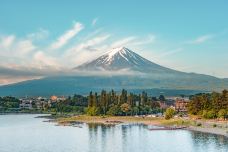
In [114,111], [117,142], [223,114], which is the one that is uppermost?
[114,111]

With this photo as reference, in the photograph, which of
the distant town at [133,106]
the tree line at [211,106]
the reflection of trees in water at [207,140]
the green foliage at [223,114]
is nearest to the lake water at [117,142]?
the reflection of trees in water at [207,140]

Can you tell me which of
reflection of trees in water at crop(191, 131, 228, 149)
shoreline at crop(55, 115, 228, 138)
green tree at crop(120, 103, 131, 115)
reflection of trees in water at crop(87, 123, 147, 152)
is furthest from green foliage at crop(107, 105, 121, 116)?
reflection of trees in water at crop(191, 131, 228, 149)

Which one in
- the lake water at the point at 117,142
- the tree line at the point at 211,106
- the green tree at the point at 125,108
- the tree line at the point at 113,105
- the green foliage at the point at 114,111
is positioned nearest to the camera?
the lake water at the point at 117,142

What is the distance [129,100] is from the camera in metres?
126

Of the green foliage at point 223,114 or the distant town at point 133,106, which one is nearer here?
the green foliage at point 223,114

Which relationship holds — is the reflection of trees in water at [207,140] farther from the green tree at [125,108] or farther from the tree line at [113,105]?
the green tree at [125,108]

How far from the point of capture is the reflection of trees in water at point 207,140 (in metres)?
57.0

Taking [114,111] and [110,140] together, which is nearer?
[110,140]

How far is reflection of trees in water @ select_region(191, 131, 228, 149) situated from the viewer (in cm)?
5703

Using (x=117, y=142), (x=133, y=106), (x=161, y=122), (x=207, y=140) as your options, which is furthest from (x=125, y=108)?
(x=207, y=140)

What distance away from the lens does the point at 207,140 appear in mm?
61688

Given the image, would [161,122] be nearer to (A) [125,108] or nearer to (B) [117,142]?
(A) [125,108]

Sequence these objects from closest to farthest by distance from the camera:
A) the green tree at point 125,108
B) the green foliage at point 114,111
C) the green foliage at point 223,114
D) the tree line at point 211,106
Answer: the green foliage at point 223,114
the tree line at point 211,106
the green foliage at point 114,111
the green tree at point 125,108

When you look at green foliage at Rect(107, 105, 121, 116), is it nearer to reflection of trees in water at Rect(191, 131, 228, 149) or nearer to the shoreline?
the shoreline
